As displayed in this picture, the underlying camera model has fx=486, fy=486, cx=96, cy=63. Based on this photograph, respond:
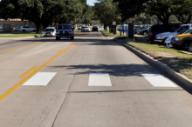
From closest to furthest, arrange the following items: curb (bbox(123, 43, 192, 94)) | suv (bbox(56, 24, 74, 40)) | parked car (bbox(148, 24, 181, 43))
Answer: curb (bbox(123, 43, 192, 94)) < parked car (bbox(148, 24, 181, 43)) < suv (bbox(56, 24, 74, 40))

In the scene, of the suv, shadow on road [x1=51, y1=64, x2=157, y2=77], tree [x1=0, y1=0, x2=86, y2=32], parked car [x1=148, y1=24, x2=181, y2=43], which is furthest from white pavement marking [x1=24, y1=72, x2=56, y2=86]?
tree [x1=0, y1=0, x2=86, y2=32]

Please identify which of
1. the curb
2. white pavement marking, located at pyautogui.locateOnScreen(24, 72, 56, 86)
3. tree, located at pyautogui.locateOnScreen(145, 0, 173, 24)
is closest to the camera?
the curb

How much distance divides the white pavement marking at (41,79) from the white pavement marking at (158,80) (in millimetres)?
3115

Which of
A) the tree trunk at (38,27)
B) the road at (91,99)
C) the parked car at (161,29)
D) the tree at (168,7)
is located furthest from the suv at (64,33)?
the tree trunk at (38,27)

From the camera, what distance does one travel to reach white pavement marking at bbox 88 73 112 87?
45.9ft

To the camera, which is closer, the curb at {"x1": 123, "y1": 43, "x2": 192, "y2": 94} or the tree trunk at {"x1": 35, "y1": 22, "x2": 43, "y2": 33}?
the curb at {"x1": 123, "y1": 43, "x2": 192, "y2": 94}

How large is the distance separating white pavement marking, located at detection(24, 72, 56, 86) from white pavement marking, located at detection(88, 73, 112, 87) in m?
1.30

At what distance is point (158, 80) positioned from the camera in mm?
15039

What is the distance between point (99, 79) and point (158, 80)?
1827 millimetres

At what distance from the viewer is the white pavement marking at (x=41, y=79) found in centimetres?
1411

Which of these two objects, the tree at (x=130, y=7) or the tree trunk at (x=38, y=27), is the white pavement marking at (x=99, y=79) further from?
the tree trunk at (x=38, y=27)

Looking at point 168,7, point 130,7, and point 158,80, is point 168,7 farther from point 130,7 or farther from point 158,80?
point 158,80

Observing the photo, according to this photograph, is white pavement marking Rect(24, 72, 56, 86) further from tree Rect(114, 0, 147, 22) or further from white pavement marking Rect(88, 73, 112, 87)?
tree Rect(114, 0, 147, 22)

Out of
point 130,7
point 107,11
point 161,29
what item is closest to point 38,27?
point 107,11
